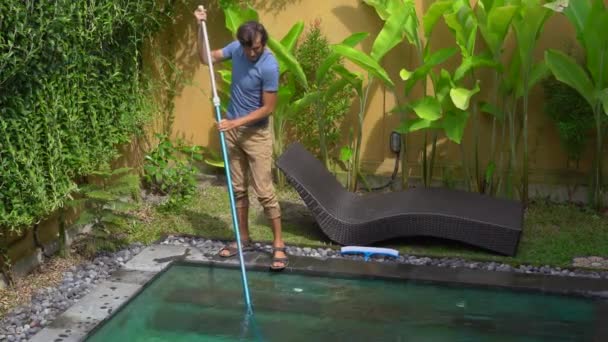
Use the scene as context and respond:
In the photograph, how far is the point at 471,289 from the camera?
5406 mm

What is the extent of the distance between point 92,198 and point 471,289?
2787 mm

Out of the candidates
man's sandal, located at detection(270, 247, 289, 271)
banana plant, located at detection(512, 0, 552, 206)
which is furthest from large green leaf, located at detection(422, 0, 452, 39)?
man's sandal, located at detection(270, 247, 289, 271)

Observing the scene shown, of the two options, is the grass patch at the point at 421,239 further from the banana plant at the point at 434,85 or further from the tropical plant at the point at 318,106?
the banana plant at the point at 434,85

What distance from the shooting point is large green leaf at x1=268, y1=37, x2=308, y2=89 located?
6777 mm

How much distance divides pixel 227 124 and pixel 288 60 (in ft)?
5.40

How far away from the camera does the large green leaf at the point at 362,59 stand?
6.54 metres

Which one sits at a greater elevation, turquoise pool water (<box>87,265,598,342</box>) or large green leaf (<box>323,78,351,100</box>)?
large green leaf (<box>323,78,351,100</box>)

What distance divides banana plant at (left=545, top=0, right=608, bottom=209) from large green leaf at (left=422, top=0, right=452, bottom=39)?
3.03 feet

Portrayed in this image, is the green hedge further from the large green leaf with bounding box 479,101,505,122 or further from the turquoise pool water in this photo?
the large green leaf with bounding box 479,101,505,122

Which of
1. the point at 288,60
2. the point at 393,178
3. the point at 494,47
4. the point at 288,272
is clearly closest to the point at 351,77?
the point at 288,60

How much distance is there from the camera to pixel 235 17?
280 inches

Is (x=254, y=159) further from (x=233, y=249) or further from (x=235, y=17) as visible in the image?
(x=235, y=17)

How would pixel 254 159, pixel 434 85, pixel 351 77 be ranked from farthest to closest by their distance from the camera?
1. pixel 351 77
2. pixel 434 85
3. pixel 254 159

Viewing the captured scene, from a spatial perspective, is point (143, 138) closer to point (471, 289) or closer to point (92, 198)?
point (92, 198)
